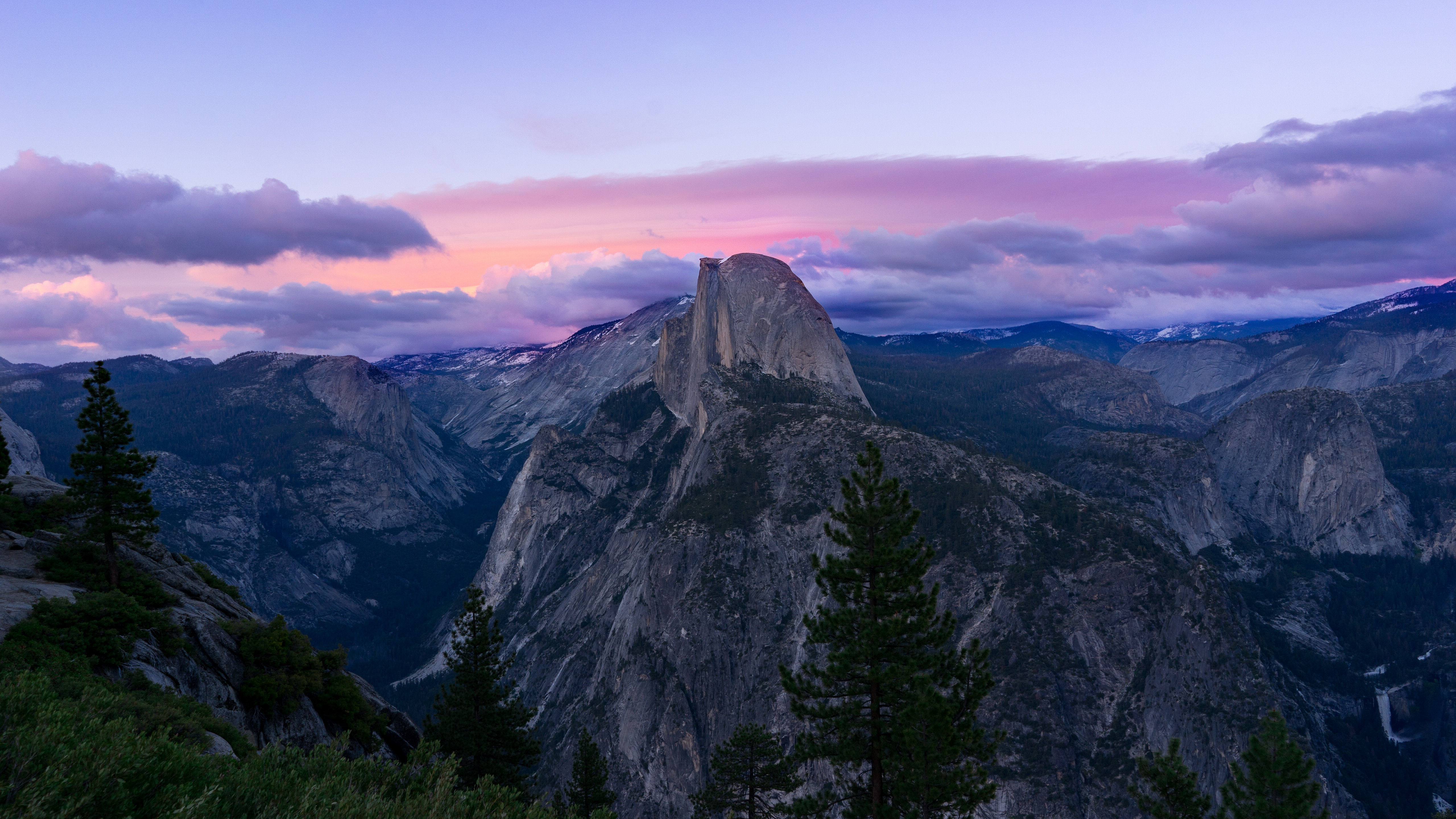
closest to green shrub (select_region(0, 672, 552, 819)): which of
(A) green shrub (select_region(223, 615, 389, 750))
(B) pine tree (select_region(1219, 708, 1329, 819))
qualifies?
(A) green shrub (select_region(223, 615, 389, 750))

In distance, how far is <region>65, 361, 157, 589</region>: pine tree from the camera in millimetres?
35688

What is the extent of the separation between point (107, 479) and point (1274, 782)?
60.8 metres

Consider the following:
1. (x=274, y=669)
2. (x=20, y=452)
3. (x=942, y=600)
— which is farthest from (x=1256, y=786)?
(x=20, y=452)

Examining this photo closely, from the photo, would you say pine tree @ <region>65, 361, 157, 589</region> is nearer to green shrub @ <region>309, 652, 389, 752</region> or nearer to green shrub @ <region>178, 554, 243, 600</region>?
green shrub @ <region>178, 554, 243, 600</region>

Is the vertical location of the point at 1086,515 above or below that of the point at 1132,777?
above

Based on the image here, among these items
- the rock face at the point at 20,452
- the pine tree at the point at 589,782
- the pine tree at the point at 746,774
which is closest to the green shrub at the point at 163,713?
the pine tree at the point at 589,782

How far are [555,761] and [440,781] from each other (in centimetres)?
12387

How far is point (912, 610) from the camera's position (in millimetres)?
29750

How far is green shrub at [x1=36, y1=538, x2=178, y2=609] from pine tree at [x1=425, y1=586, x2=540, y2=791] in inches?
586

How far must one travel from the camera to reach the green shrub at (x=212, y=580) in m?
46.8

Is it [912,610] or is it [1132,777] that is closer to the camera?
[912,610]

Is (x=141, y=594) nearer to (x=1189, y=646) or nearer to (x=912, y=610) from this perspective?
(x=912, y=610)

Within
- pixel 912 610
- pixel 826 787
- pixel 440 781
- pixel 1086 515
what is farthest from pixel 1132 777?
pixel 440 781

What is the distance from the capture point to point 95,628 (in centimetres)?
2703
